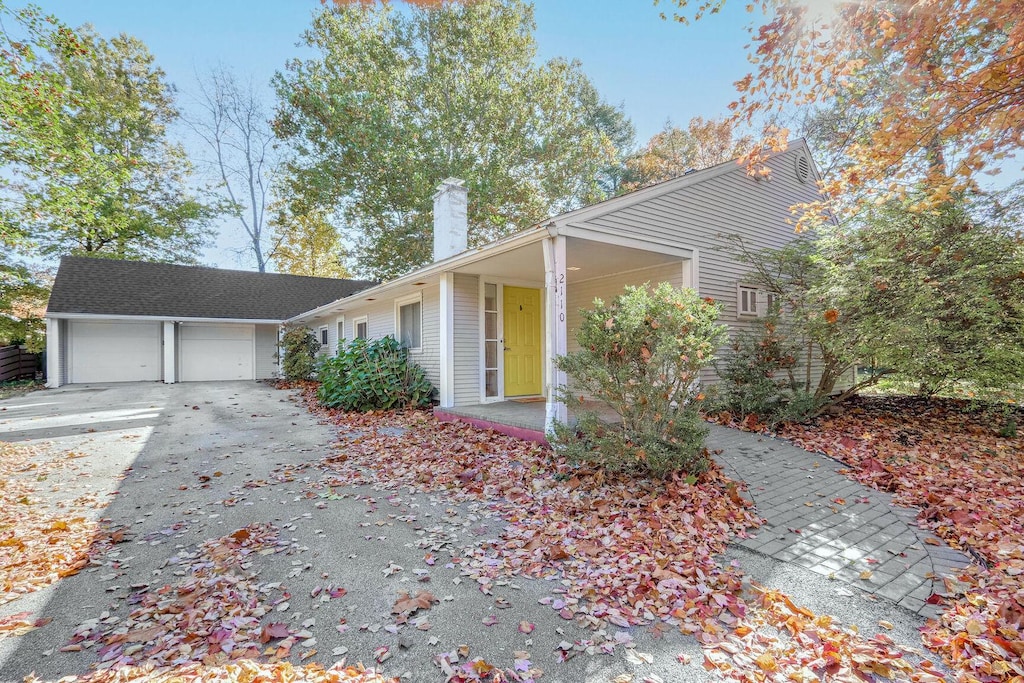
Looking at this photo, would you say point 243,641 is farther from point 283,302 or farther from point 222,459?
point 283,302

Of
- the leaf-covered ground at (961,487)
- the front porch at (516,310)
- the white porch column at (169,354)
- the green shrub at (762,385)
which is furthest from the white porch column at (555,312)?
the white porch column at (169,354)

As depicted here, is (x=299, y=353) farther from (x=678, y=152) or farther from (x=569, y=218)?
(x=678, y=152)

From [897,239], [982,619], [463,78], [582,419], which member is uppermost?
[463,78]

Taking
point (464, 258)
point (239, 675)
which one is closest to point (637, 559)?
point (239, 675)

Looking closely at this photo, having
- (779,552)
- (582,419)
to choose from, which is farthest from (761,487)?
(582,419)

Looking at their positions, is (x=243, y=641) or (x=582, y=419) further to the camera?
(x=582, y=419)

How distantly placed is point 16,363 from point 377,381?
16.3 m

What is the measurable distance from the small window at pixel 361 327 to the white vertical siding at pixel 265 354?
6290 millimetres

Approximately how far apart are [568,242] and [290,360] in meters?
12.2

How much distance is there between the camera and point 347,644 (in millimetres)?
2266

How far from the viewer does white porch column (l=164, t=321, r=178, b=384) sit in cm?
1509

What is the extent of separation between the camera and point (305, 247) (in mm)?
24172

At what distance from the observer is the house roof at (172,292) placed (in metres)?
14.5

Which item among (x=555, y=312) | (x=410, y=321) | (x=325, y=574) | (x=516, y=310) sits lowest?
(x=325, y=574)
